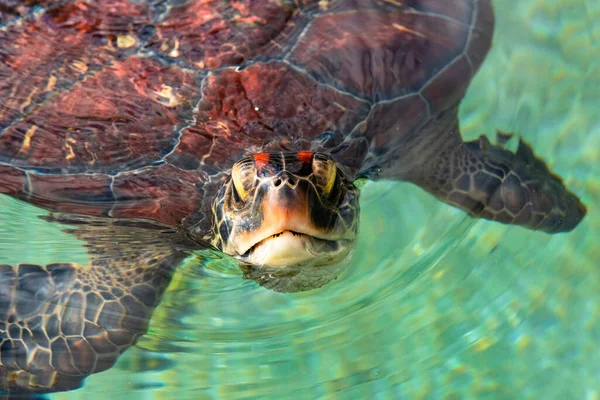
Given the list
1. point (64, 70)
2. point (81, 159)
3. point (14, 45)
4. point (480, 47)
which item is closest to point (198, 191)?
point (81, 159)

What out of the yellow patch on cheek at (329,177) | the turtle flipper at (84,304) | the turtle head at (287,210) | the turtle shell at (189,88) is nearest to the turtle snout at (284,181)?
the turtle head at (287,210)

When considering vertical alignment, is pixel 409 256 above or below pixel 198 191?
below

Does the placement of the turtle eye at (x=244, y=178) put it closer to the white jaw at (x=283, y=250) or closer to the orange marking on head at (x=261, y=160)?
the orange marking on head at (x=261, y=160)

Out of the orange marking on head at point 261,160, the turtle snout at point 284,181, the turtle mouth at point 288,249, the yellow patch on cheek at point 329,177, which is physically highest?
the orange marking on head at point 261,160

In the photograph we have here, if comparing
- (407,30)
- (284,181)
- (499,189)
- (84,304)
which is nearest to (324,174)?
(284,181)

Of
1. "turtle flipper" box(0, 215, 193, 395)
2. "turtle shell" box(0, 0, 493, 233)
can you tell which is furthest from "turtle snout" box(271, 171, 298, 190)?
"turtle flipper" box(0, 215, 193, 395)

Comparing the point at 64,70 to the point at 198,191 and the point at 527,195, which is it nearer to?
the point at 198,191
